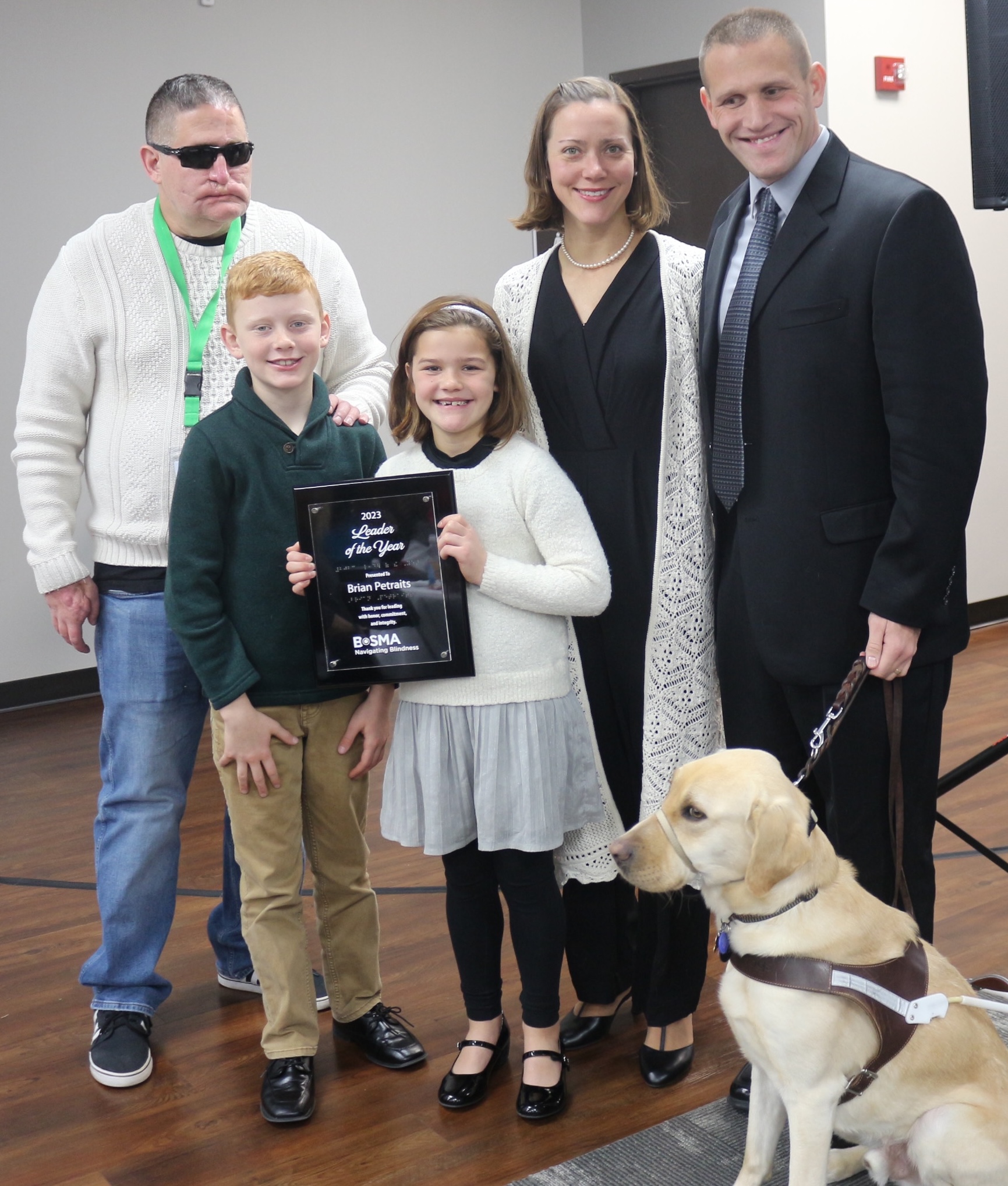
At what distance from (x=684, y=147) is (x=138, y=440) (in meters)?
4.87

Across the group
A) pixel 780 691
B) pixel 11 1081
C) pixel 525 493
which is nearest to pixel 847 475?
pixel 780 691

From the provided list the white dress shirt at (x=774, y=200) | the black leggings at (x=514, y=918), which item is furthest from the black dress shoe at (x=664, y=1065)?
the white dress shirt at (x=774, y=200)

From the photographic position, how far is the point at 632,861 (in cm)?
179

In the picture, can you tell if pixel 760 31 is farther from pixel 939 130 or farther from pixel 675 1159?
pixel 939 130

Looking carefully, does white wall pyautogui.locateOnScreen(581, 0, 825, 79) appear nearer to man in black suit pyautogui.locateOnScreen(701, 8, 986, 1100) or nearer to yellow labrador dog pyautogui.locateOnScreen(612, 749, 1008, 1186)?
man in black suit pyautogui.locateOnScreen(701, 8, 986, 1100)

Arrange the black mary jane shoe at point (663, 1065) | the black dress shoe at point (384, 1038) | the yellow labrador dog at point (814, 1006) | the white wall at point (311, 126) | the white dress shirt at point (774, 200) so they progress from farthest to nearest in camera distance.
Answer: the white wall at point (311, 126) → the black dress shoe at point (384, 1038) → the black mary jane shoe at point (663, 1065) → the white dress shirt at point (774, 200) → the yellow labrador dog at point (814, 1006)

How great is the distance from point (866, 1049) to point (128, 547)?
1597 mm

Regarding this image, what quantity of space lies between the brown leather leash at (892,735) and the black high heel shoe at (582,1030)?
0.75 metres

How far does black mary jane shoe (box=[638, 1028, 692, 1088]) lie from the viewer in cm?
236

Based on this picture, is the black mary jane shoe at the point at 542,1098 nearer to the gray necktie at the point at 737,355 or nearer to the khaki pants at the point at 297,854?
the khaki pants at the point at 297,854

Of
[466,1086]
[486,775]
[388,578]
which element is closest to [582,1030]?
[466,1086]

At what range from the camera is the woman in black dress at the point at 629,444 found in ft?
7.20

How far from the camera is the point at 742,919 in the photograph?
1807 mm

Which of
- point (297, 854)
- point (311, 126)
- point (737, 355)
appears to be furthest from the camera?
point (311, 126)
